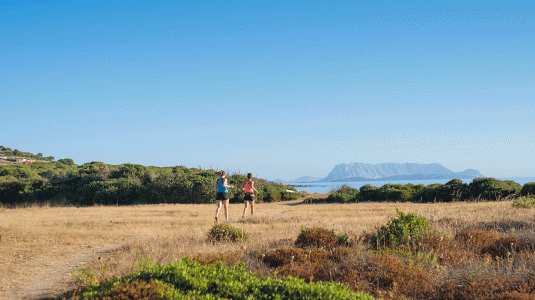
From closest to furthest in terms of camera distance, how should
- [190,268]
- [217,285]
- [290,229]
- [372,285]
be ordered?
1. [217,285]
2. [190,268]
3. [372,285]
4. [290,229]

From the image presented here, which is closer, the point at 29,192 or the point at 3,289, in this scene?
the point at 3,289

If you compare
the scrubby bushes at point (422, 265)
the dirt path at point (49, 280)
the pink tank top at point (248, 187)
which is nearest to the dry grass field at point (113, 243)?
the dirt path at point (49, 280)

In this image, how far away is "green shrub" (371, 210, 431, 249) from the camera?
757 cm

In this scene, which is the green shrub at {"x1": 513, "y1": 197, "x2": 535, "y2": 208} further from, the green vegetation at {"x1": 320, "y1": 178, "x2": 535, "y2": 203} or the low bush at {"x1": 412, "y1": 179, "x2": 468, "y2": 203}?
the low bush at {"x1": 412, "y1": 179, "x2": 468, "y2": 203}

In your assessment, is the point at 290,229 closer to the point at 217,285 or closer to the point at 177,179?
the point at 217,285

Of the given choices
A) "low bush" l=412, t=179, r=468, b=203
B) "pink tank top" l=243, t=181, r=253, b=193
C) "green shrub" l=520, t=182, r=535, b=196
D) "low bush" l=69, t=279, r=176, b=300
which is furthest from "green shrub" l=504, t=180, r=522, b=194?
"low bush" l=69, t=279, r=176, b=300

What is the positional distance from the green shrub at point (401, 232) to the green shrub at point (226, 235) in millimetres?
3323

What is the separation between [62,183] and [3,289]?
26534 millimetres

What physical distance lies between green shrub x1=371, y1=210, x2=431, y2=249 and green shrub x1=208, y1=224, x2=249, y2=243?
3.32 meters

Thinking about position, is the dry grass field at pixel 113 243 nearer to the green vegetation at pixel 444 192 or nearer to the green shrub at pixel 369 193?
the green vegetation at pixel 444 192

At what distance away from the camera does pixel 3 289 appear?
20.0 feet

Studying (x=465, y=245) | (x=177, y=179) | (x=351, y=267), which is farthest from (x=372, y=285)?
(x=177, y=179)

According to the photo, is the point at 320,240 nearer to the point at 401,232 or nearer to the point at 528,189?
the point at 401,232

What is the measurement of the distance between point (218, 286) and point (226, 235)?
5306 mm
